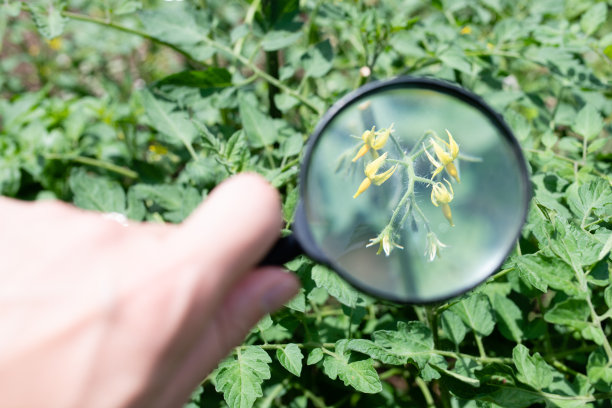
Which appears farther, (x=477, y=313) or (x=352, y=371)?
(x=477, y=313)

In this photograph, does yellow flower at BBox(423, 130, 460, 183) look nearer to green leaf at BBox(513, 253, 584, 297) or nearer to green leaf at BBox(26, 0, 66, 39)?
green leaf at BBox(513, 253, 584, 297)

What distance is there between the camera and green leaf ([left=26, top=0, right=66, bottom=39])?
1720 millimetres

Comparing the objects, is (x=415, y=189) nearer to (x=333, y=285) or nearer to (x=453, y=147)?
(x=453, y=147)

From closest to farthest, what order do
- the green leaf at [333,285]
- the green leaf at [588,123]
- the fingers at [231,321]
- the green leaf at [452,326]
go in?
1. the fingers at [231,321]
2. the green leaf at [333,285]
3. the green leaf at [452,326]
4. the green leaf at [588,123]

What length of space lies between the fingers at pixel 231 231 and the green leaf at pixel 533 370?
0.79 metres

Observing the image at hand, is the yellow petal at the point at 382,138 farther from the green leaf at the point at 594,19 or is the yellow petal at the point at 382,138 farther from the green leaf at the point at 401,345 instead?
the green leaf at the point at 594,19

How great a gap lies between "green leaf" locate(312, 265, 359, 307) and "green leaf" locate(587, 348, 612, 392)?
58 cm

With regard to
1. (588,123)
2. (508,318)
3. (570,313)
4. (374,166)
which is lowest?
(508,318)

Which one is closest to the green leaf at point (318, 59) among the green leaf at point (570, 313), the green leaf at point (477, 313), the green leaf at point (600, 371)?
the green leaf at point (477, 313)

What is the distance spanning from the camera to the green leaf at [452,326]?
4.73 feet

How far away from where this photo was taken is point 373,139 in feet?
3.97

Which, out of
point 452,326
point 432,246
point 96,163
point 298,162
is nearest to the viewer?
point 432,246

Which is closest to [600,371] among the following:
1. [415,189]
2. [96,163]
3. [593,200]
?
[593,200]

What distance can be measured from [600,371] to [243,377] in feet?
2.73
